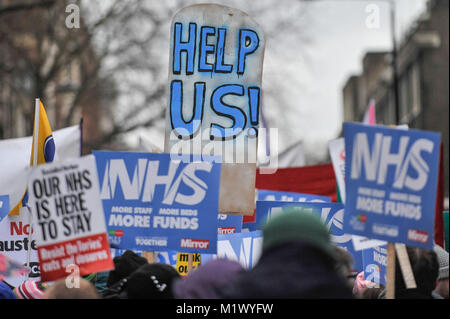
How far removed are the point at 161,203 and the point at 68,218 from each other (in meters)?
0.98

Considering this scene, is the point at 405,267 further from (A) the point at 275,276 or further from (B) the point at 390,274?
(A) the point at 275,276

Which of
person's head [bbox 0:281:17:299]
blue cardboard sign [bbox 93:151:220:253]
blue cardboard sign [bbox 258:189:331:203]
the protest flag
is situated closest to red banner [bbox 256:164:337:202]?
blue cardboard sign [bbox 258:189:331:203]

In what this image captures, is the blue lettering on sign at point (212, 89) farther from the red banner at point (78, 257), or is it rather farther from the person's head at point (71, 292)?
the person's head at point (71, 292)

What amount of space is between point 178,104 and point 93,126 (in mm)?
36572

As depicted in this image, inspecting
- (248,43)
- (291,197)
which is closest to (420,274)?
A: (248,43)

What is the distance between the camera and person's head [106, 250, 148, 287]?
5281 millimetres

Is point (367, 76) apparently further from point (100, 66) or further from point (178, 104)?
point (178, 104)

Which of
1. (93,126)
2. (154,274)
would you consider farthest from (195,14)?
(93,126)

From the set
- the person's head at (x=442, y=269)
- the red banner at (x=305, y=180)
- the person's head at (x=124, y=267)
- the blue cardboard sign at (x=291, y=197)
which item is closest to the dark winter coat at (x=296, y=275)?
the person's head at (x=124, y=267)

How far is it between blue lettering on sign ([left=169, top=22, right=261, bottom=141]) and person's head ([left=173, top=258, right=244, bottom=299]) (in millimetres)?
2596

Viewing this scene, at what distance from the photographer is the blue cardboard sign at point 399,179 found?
4.12 metres

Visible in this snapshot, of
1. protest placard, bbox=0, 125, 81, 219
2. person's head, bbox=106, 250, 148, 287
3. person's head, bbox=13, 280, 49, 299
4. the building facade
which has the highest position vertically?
the building facade

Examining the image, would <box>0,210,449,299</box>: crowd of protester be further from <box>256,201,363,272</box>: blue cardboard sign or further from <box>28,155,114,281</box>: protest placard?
<box>256,201,363,272</box>: blue cardboard sign

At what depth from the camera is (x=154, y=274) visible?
4.34 metres
